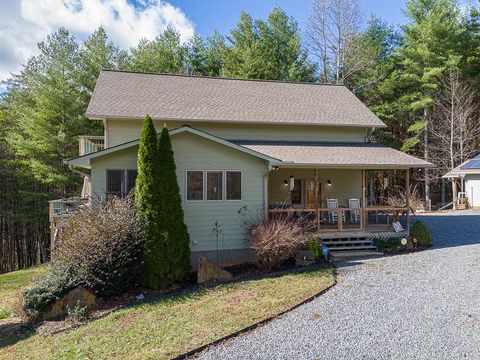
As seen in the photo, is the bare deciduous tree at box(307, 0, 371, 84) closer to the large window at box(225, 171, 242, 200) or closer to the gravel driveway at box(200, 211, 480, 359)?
the large window at box(225, 171, 242, 200)

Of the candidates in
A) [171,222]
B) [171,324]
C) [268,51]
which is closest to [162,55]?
[268,51]

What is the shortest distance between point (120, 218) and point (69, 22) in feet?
66.5

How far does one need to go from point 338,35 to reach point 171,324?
86.7 feet

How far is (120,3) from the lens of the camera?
581 inches

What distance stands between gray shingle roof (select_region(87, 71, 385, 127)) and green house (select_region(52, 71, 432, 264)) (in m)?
0.05

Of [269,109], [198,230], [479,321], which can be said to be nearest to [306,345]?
[479,321]

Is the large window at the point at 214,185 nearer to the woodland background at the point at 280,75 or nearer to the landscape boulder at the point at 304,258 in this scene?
the landscape boulder at the point at 304,258

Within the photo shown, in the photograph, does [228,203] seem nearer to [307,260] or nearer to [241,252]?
[241,252]

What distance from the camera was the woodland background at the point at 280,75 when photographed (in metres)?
21.7

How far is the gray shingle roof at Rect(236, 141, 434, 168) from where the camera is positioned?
1217cm

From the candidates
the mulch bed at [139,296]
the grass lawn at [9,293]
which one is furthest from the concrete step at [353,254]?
the grass lawn at [9,293]

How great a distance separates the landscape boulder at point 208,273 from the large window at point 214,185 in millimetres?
2332

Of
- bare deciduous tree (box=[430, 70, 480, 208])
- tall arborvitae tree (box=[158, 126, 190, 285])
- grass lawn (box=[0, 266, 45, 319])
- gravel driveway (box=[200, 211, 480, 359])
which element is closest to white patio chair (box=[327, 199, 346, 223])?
gravel driveway (box=[200, 211, 480, 359])

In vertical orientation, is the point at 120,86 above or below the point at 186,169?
above
